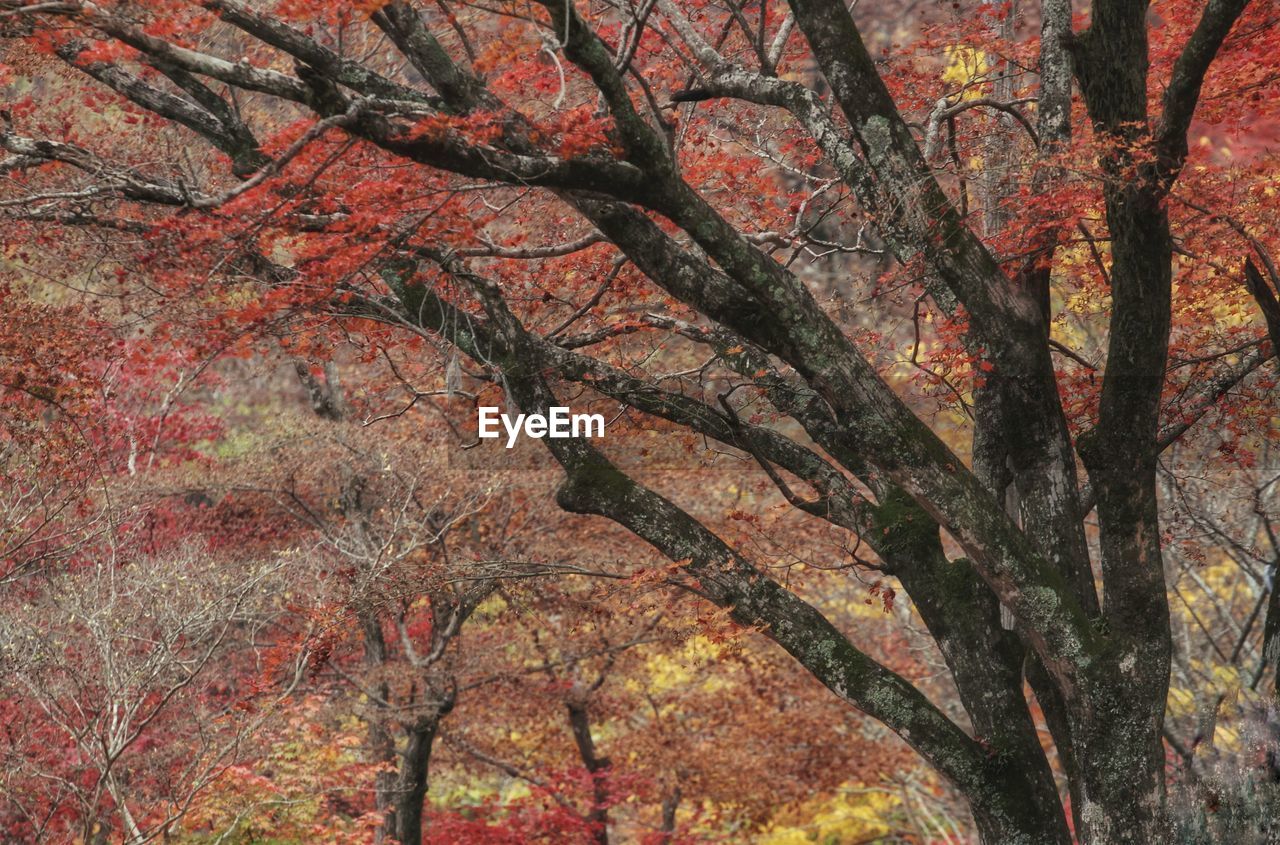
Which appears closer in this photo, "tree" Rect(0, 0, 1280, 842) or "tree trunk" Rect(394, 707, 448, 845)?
"tree" Rect(0, 0, 1280, 842)

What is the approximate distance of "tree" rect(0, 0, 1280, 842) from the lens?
18.5 feet

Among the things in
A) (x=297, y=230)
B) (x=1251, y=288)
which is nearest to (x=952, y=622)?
(x=1251, y=288)

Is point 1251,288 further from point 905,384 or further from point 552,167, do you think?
point 905,384

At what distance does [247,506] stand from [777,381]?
31.2 feet

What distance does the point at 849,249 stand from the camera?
8500mm

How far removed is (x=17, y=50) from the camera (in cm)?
845

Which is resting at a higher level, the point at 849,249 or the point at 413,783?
the point at 849,249

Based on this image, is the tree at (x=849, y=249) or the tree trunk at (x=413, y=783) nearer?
the tree at (x=849, y=249)

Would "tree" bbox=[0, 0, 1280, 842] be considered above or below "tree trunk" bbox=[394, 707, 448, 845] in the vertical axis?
above

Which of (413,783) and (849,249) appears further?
(413,783)

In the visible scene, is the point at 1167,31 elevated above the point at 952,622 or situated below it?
above

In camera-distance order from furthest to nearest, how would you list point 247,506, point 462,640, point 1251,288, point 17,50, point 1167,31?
point 247,506, point 462,640, point 1167,31, point 17,50, point 1251,288

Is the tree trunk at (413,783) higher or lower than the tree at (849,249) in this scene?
lower

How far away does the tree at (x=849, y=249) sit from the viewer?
5.65 metres
